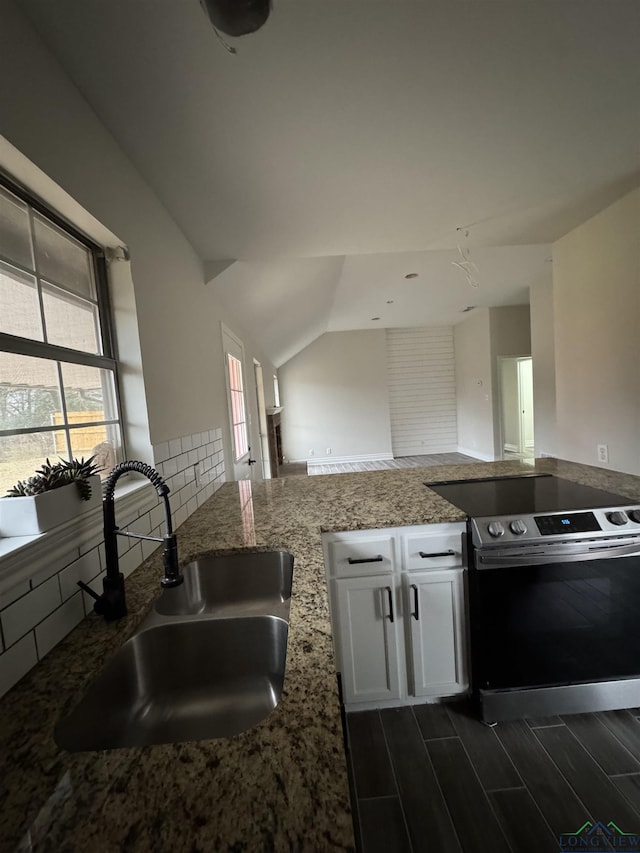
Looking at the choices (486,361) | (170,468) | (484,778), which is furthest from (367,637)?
(486,361)

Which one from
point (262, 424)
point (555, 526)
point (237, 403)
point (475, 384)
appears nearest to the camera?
point (555, 526)

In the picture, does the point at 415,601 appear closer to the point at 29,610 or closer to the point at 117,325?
the point at 29,610

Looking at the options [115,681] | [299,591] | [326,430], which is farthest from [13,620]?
[326,430]

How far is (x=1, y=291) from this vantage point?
2.73 ft

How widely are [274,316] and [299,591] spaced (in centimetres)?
348

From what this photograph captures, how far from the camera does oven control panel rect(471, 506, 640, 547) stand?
1.34m

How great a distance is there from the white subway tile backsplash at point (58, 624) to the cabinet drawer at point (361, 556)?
0.86 metres

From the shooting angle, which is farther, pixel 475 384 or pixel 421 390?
pixel 421 390

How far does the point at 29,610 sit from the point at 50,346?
2.20 feet

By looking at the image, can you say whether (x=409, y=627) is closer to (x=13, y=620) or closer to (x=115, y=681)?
(x=115, y=681)

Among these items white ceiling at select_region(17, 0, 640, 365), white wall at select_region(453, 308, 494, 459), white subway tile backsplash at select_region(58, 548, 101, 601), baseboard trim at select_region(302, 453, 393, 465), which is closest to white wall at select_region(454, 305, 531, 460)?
white wall at select_region(453, 308, 494, 459)

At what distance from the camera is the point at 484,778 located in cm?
125

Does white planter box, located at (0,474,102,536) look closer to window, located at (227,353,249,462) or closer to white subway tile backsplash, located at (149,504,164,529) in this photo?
white subway tile backsplash, located at (149,504,164,529)

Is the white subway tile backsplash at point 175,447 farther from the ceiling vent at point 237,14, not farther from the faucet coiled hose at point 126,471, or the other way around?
the ceiling vent at point 237,14
